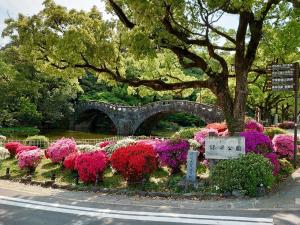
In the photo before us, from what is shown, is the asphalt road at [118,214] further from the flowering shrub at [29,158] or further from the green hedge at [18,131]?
the green hedge at [18,131]

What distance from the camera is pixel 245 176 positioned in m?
11.3

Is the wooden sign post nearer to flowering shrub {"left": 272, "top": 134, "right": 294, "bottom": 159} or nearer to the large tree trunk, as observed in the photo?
flowering shrub {"left": 272, "top": 134, "right": 294, "bottom": 159}

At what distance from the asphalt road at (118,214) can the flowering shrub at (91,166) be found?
1.56m

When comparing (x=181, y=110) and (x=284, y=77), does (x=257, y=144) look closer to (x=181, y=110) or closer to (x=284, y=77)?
(x=284, y=77)

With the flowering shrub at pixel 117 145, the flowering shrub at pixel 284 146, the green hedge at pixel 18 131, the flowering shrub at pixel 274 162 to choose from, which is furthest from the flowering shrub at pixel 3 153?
the green hedge at pixel 18 131

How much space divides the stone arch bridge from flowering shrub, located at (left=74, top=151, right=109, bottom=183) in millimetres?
25851

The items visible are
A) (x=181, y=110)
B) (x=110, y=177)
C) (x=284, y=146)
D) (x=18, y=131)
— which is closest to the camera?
(x=110, y=177)

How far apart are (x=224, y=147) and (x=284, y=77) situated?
214 inches

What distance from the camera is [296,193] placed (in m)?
Answer: 11.7

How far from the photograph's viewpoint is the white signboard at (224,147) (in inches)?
492

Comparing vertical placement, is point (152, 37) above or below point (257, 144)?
above

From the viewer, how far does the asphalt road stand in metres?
9.29

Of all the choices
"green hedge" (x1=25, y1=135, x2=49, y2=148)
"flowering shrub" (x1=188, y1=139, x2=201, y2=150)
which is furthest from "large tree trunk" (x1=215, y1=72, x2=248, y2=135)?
"green hedge" (x1=25, y1=135, x2=49, y2=148)

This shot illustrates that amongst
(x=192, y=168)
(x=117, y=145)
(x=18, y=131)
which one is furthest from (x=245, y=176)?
(x=18, y=131)
